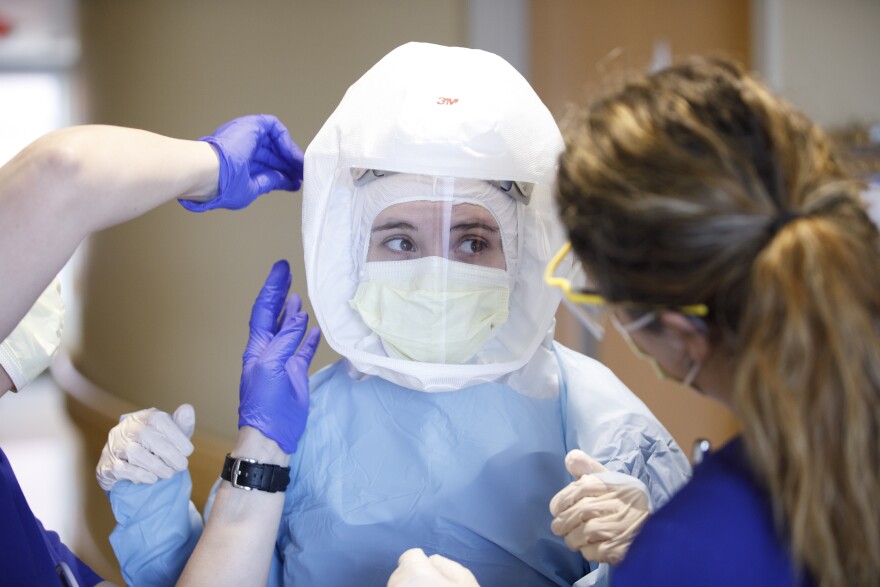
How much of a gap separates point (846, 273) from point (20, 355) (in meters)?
1.32

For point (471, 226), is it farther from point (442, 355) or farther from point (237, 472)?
point (237, 472)

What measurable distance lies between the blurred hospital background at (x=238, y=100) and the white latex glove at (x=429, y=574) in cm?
163

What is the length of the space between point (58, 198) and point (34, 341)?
0.54 meters

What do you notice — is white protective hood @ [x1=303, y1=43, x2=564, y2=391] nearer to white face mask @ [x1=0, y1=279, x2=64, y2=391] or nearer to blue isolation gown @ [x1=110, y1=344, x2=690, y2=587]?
blue isolation gown @ [x1=110, y1=344, x2=690, y2=587]

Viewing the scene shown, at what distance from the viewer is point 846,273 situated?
84cm

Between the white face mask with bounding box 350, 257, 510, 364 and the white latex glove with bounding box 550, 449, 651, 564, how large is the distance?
13.3 inches

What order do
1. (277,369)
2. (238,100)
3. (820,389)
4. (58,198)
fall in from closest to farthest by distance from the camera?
(820,389)
(58,198)
(277,369)
(238,100)

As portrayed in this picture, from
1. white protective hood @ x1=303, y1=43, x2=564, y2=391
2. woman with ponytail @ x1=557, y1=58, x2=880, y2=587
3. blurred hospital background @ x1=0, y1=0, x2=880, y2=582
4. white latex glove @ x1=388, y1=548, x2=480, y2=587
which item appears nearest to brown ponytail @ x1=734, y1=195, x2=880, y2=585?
woman with ponytail @ x1=557, y1=58, x2=880, y2=587

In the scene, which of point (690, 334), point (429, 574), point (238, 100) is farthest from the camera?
point (238, 100)

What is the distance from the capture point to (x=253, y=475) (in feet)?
4.76

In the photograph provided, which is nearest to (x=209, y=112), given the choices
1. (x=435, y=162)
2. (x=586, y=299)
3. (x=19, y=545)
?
(x=435, y=162)

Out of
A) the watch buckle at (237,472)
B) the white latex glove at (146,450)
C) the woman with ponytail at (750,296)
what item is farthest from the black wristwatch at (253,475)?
the woman with ponytail at (750,296)

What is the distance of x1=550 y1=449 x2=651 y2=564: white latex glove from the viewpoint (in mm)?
1216

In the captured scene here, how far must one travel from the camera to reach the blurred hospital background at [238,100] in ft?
7.80
